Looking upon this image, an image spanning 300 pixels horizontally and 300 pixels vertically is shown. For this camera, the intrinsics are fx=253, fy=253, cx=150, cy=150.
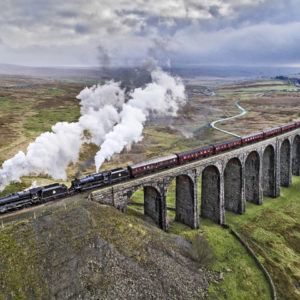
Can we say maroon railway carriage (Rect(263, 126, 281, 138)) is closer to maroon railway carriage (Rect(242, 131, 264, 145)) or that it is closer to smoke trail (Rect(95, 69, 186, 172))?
maroon railway carriage (Rect(242, 131, 264, 145))

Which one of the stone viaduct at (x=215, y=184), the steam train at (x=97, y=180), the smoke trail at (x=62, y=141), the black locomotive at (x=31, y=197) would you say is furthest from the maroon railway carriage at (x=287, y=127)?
the black locomotive at (x=31, y=197)

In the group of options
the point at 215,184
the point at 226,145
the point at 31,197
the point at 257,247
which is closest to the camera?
the point at 31,197

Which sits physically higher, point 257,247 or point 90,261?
point 90,261

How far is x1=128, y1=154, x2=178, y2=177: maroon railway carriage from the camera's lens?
33.7 meters

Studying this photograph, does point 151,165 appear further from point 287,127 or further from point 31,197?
point 287,127

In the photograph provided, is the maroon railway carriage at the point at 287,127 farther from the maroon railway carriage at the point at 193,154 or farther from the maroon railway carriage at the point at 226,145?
the maroon railway carriage at the point at 193,154

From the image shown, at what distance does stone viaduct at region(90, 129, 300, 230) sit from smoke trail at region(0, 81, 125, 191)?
10248 mm

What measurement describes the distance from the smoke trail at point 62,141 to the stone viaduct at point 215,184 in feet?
33.6

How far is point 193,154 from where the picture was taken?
129 feet

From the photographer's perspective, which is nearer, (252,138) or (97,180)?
(97,180)

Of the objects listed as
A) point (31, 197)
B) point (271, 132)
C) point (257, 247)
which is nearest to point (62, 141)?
point (31, 197)

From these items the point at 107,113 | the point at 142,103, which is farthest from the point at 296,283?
the point at 142,103

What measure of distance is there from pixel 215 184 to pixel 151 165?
12500 millimetres

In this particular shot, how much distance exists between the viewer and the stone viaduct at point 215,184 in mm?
32684
